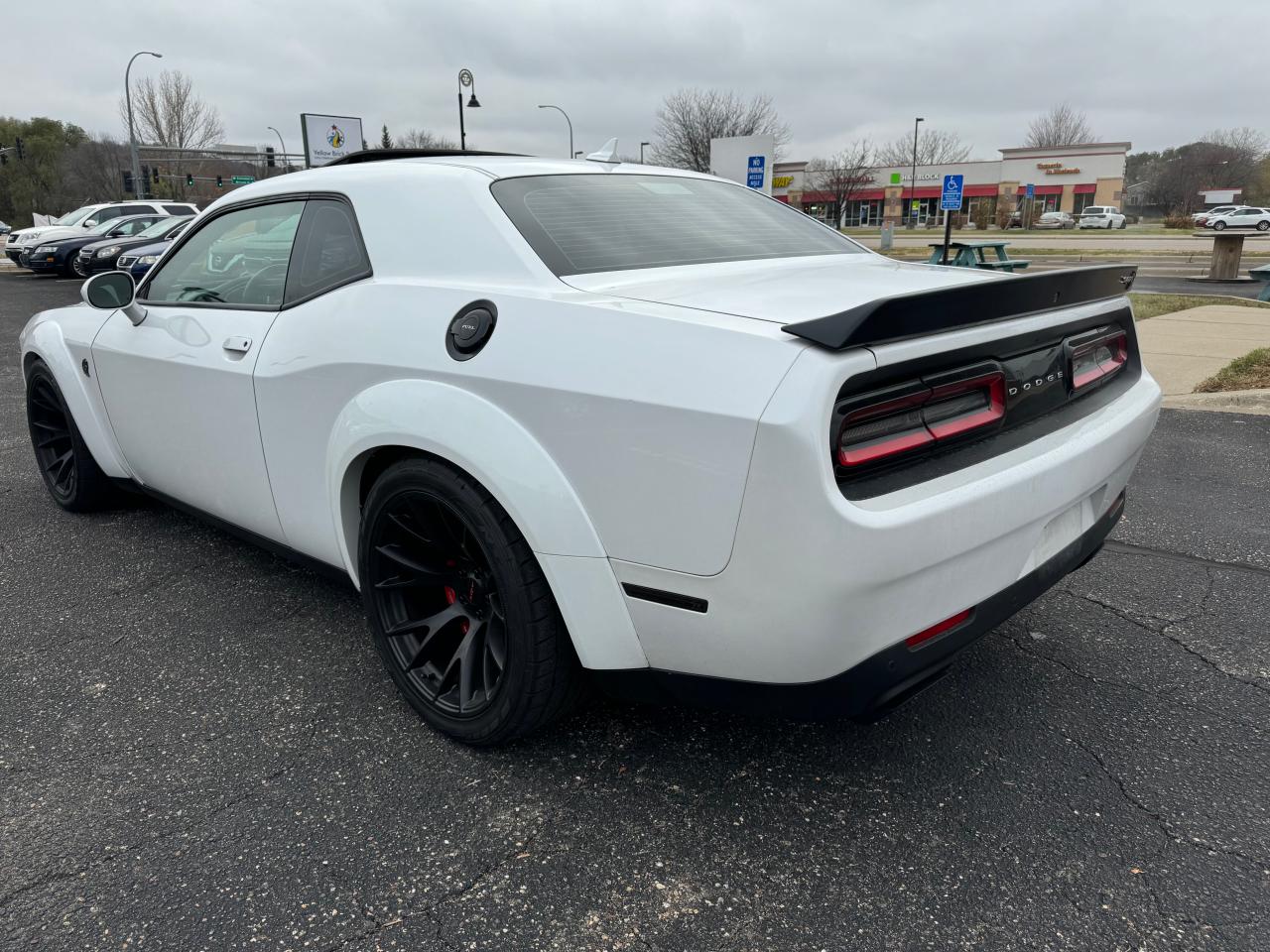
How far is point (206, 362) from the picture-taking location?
2.92 meters

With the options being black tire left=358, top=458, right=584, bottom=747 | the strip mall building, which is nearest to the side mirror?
black tire left=358, top=458, right=584, bottom=747

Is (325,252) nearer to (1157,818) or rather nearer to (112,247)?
(1157,818)

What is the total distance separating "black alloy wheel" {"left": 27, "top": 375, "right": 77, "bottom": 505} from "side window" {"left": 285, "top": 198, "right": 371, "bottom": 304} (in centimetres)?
218

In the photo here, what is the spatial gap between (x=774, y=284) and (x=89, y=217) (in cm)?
2699

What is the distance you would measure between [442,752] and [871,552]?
133 cm

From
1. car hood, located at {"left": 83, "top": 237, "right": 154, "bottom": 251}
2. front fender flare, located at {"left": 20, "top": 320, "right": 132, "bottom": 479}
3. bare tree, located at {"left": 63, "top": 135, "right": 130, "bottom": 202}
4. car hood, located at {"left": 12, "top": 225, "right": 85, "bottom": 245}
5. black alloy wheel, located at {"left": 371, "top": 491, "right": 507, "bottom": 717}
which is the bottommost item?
black alloy wheel, located at {"left": 371, "top": 491, "right": 507, "bottom": 717}

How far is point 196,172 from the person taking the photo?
233ft

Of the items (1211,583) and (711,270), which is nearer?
(711,270)

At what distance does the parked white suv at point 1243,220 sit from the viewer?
4653cm

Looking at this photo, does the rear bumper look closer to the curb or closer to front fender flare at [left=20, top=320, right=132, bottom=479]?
front fender flare at [left=20, top=320, right=132, bottom=479]

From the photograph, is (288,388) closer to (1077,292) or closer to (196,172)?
(1077,292)

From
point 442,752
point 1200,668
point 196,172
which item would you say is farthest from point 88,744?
point 196,172

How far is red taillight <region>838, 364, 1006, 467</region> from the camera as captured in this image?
1.74m

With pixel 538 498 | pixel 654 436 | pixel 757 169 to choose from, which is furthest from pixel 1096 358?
pixel 757 169
